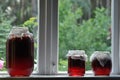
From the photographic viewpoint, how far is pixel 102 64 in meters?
1.82

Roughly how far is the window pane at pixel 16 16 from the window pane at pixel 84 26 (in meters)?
0.17

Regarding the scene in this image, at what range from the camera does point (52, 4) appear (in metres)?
1.93

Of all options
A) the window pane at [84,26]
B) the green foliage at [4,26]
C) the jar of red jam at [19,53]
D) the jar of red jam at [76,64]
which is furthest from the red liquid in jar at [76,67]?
the green foliage at [4,26]

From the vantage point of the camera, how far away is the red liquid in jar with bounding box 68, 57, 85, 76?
179 cm

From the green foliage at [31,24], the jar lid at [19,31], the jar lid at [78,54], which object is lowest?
the jar lid at [78,54]

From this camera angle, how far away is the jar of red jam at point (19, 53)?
5.66ft

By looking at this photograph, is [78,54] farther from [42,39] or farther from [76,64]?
[42,39]

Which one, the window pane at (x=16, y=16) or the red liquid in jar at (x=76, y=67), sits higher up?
the window pane at (x=16, y=16)

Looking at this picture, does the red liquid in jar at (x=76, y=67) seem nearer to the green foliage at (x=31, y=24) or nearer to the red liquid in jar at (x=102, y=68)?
the red liquid in jar at (x=102, y=68)

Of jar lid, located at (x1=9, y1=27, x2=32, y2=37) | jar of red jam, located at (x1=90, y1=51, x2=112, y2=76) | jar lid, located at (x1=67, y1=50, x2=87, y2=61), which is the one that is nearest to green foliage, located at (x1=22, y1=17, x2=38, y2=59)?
jar lid, located at (x1=9, y1=27, x2=32, y2=37)

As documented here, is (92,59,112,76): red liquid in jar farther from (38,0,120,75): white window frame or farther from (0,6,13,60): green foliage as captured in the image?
(0,6,13,60): green foliage

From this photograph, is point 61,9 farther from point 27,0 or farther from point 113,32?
point 113,32

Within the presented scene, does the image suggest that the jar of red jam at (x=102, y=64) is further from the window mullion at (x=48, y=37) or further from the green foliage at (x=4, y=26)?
the green foliage at (x=4, y=26)

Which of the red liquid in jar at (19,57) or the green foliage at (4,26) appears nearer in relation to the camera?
the red liquid in jar at (19,57)
